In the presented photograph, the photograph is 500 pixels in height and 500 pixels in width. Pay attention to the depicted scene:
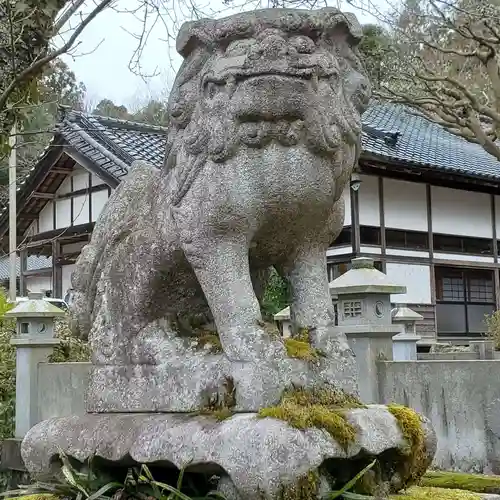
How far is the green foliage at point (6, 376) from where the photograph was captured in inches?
350

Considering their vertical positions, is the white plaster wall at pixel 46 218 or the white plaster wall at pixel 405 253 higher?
the white plaster wall at pixel 46 218

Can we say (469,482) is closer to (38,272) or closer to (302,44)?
(302,44)

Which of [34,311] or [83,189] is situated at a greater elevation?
[83,189]

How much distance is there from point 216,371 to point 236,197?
64 cm

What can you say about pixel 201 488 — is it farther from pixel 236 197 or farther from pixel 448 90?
pixel 448 90

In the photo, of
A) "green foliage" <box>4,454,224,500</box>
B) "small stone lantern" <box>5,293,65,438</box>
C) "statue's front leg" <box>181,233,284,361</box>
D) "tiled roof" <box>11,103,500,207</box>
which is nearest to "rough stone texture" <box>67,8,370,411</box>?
"statue's front leg" <box>181,233,284,361</box>

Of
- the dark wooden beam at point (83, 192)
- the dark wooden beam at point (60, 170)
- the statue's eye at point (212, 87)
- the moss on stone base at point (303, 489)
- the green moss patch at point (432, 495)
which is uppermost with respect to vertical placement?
the dark wooden beam at point (60, 170)

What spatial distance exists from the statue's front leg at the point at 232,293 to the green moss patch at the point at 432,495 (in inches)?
28.8

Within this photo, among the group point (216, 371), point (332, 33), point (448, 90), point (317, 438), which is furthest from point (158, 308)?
point (448, 90)

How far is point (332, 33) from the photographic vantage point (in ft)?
9.23

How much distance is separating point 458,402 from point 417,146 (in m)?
11.6

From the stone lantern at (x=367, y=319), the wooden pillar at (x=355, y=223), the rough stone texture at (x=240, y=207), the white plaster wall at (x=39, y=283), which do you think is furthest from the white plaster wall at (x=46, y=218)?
the rough stone texture at (x=240, y=207)

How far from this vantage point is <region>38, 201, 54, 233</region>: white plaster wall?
55.9ft

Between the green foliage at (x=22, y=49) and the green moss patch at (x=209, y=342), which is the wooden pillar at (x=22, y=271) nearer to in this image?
the green foliage at (x=22, y=49)
